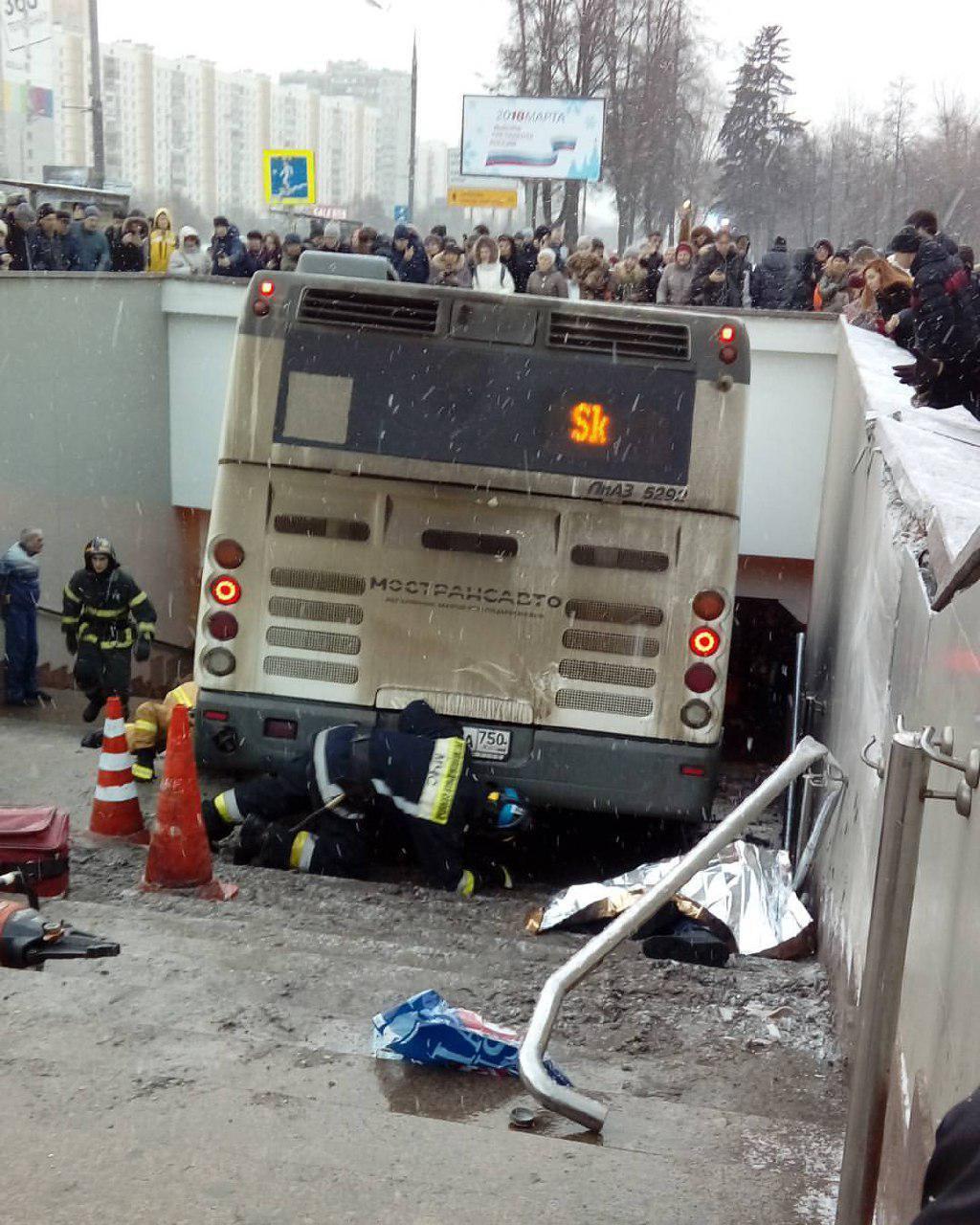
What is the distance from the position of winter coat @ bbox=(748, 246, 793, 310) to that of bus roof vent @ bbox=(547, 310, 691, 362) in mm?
9818

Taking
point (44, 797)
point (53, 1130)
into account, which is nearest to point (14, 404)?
point (44, 797)

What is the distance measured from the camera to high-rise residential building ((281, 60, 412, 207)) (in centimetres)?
9575

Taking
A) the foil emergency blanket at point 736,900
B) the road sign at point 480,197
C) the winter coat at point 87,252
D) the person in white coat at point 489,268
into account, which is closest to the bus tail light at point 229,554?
the foil emergency blanket at point 736,900

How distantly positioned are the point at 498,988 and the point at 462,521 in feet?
10.9

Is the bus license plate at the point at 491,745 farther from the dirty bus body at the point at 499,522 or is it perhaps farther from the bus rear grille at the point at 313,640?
the bus rear grille at the point at 313,640

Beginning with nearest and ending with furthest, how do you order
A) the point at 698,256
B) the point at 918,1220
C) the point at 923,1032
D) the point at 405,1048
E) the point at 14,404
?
the point at 918,1220 → the point at 923,1032 → the point at 405,1048 → the point at 14,404 → the point at 698,256

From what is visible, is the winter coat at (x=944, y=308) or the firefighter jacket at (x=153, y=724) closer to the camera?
the winter coat at (x=944, y=308)

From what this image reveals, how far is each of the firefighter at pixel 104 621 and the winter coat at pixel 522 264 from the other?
8019 mm

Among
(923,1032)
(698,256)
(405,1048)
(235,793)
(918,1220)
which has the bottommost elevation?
(235,793)

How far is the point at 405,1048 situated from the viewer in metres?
4.23

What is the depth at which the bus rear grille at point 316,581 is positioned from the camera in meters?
8.05

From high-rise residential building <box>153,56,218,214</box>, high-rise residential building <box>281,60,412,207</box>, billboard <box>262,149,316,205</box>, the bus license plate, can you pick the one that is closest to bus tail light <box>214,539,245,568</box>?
the bus license plate

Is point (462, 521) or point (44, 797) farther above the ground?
point (462, 521)

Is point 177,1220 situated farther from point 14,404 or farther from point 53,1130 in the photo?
point 14,404
